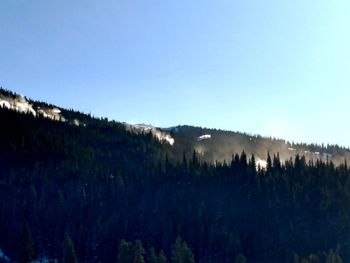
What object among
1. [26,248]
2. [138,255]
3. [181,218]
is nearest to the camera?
[138,255]

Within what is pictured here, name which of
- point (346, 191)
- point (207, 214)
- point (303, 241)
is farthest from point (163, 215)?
point (346, 191)

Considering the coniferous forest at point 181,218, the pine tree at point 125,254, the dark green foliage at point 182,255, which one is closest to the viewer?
the dark green foliage at point 182,255

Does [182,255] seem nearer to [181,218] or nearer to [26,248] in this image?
[181,218]

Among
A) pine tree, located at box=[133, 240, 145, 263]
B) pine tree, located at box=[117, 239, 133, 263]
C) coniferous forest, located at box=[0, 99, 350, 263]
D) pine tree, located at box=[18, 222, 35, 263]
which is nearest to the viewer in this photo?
pine tree, located at box=[133, 240, 145, 263]

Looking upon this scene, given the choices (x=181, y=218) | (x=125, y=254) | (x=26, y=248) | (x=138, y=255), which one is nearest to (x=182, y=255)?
(x=138, y=255)

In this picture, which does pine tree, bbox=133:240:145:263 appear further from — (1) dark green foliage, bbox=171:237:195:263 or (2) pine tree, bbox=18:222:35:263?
(2) pine tree, bbox=18:222:35:263

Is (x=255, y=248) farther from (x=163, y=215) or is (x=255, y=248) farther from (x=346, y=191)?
(x=346, y=191)

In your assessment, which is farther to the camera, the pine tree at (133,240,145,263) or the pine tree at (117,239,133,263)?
the pine tree at (117,239,133,263)

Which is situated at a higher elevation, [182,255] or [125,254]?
[182,255]

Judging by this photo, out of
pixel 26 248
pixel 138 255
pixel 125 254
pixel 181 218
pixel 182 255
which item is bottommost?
pixel 26 248

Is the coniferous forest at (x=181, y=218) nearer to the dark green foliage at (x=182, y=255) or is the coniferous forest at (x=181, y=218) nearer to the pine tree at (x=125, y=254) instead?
the pine tree at (x=125, y=254)

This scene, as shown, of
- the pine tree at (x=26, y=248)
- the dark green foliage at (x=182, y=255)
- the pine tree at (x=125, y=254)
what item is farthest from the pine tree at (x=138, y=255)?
the pine tree at (x=26, y=248)

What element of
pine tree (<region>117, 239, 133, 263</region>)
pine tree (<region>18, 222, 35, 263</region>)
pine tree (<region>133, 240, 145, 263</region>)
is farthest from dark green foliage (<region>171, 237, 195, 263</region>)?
pine tree (<region>18, 222, 35, 263</region>)

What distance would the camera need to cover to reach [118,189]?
18975cm
